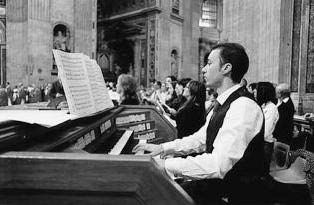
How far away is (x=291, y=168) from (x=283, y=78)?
14.7 ft

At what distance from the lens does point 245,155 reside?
6.24 ft

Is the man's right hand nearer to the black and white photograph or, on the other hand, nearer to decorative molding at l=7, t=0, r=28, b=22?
the black and white photograph

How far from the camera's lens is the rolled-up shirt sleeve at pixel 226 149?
5.69 ft

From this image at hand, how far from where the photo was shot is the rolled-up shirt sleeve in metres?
1.74

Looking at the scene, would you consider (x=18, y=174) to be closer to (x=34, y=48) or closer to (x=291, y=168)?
(x=291, y=168)

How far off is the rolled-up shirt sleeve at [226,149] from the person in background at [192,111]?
278 centimetres

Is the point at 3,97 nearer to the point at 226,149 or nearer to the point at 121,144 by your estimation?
the point at 121,144

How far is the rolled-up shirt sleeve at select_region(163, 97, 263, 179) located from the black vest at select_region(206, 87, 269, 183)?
8 centimetres

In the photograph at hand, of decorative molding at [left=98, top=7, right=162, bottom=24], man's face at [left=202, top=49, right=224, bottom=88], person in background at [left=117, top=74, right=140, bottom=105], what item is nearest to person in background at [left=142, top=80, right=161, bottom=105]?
person in background at [left=117, top=74, right=140, bottom=105]

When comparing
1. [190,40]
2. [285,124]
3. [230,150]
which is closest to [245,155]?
[230,150]

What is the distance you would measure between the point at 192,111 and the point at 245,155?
2799 mm

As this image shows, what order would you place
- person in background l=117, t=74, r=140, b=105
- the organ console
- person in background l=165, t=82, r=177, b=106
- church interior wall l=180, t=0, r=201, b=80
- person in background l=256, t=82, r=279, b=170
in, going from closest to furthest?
the organ console → person in background l=256, t=82, r=279, b=170 → person in background l=117, t=74, r=140, b=105 → person in background l=165, t=82, r=177, b=106 → church interior wall l=180, t=0, r=201, b=80

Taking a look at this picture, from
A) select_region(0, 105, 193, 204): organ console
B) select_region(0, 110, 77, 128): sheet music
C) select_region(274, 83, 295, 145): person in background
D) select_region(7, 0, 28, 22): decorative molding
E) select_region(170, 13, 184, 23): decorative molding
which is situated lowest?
select_region(274, 83, 295, 145): person in background

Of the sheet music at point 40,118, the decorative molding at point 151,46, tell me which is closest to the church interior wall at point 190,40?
the decorative molding at point 151,46
